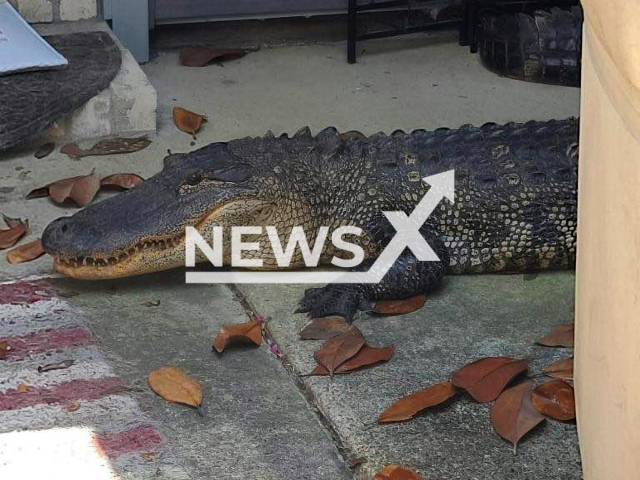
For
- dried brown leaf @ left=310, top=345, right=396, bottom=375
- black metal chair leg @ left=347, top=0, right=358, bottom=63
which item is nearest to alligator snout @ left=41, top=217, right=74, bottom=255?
dried brown leaf @ left=310, top=345, right=396, bottom=375

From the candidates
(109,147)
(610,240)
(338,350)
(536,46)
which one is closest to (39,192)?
(109,147)

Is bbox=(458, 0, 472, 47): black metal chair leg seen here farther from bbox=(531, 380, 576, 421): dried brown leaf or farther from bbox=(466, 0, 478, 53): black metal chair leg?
bbox=(531, 380, 576, 421): dried brown leaf

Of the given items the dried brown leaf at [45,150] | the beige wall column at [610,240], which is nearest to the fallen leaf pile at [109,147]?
the dried brown leaf at [45,150]

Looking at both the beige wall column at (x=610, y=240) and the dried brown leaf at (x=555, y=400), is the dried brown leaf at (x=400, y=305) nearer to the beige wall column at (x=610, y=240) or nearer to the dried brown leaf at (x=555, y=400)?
the dried brown leaf at (x=555, y=400)

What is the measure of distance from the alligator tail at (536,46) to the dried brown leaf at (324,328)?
245 cm

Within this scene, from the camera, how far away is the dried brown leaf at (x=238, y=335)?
3.41m

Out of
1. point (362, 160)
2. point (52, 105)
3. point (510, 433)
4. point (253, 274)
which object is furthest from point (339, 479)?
point (52, 105)

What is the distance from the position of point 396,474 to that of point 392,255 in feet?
A: 3.81

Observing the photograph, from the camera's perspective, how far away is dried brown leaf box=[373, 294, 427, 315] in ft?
12.1

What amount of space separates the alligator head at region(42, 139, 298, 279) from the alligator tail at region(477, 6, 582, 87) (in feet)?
6.81

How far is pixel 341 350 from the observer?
3.34 meters

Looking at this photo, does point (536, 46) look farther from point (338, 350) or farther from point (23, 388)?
point (23, 388)

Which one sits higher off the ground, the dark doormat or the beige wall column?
the beige wall column

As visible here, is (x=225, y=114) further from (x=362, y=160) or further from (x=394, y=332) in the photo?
(x=394, y=332)
